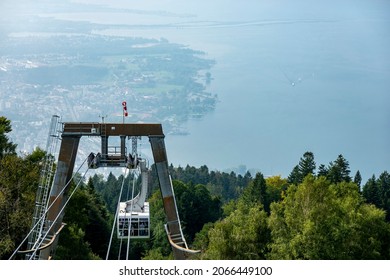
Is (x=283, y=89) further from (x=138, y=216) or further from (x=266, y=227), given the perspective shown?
(x=138, y=216)

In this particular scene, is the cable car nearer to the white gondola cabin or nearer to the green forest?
the white gondola cabin

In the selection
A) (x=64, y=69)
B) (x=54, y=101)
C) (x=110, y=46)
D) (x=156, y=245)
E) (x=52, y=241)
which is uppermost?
(x=110, y=46)

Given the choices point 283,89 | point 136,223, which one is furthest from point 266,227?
point 283,89

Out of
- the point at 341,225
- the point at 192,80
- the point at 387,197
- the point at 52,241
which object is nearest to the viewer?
the point at 52,241

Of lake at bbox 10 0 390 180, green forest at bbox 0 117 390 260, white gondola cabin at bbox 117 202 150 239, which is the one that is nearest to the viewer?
white gondola cabin at bbox 117 202 150 239

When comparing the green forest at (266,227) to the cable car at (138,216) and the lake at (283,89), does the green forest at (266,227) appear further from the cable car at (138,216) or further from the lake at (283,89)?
the lake at (283,89)

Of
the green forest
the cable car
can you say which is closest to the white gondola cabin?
the cable car

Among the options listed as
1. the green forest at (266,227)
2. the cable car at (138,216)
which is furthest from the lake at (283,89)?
the cable car at (138,216)

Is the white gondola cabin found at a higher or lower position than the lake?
lower

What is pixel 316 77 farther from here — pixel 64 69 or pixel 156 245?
pixel 156 245

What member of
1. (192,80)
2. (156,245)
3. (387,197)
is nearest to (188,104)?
(192,80)

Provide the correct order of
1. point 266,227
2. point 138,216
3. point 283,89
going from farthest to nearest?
1. point 283,89
2. point 266,227
3. point 138,216
